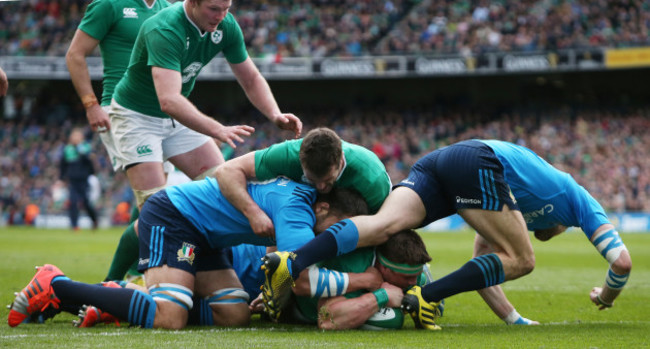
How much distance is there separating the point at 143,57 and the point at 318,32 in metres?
25.3

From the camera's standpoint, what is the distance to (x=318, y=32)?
30.3 meters

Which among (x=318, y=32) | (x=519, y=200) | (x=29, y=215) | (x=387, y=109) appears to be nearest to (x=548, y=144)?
(x=387, y=109)

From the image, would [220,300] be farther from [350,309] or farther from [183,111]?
[183,111]

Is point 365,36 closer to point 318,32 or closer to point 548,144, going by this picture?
point 318,32

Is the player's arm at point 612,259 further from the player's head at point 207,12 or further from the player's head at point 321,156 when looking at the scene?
the player's head at point 207,12

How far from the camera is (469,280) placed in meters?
4.43

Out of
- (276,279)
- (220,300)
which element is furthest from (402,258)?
(220,300)

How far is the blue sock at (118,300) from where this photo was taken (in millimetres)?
4312

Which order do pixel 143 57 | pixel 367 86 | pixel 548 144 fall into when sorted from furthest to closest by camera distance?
pixel 367 86
pixel 548 144
pixel 143 57

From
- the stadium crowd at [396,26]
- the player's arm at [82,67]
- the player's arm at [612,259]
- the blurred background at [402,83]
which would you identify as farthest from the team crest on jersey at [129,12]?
the stadium crowd at [396,26]

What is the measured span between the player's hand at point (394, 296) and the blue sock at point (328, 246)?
14.2 inches

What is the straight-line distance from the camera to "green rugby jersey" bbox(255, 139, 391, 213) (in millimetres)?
4441

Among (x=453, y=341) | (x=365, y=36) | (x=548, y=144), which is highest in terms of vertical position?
(x=453, y=341)

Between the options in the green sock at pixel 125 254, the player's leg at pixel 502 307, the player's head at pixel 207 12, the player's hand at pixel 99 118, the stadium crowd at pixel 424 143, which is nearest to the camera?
the player's leg at pixel 502 307
